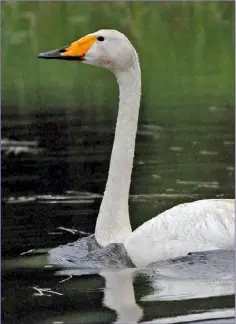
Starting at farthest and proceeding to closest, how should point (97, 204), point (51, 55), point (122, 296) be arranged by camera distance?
1. point (97, 204)
2. point (51, 55)
3. point (122, 296)

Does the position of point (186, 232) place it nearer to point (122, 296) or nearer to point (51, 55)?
point (122, 296)

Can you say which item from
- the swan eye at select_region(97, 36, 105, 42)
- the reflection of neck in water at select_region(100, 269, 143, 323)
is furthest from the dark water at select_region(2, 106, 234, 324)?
the swan eye at select_region(97, 36, 105, 42)

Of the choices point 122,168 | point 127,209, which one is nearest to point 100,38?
point 122,168

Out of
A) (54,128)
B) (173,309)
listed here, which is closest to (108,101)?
(54,128)

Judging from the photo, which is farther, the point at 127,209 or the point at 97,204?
the point at 97,204

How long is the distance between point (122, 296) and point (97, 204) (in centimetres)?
129

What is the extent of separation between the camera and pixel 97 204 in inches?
304

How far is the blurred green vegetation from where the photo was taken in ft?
23.9

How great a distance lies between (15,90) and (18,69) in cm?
12

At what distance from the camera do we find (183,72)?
304 inches

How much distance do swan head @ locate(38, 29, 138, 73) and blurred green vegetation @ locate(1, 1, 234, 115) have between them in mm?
206

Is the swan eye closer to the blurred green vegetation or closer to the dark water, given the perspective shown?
the blurred green vegetation

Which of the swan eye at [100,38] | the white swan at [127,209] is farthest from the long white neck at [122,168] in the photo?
the swan eye at [100,38]

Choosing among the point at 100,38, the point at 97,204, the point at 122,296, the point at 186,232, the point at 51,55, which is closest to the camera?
the point at 122,296
